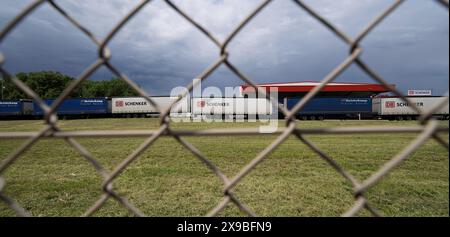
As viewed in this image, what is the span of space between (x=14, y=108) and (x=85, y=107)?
293 inches

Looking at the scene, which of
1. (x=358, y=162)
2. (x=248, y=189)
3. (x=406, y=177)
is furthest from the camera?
(x=358, y=162)

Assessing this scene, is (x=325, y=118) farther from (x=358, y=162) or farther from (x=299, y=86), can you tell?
(x=358, y=162)

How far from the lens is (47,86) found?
120ft

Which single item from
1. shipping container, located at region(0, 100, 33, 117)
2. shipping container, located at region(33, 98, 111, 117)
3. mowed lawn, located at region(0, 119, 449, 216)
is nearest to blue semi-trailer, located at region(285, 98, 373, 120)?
shipping container, located at region(33, 98, 111, 117)

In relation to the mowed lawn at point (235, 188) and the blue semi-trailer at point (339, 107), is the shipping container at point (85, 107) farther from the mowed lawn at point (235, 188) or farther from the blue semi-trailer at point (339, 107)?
the mowed lawn at point (235, 188)

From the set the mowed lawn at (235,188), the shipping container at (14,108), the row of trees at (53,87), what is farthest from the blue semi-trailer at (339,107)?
the shipping container at (14,108)

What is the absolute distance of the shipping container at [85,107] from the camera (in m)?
32.2

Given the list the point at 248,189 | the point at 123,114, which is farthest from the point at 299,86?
the point at 248,189

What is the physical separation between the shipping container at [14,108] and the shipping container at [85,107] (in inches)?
41.7

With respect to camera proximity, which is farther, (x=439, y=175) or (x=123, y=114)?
(x=123, y=114)

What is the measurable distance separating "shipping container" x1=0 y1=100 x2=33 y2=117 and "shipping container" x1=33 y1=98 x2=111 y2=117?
3.47 feet

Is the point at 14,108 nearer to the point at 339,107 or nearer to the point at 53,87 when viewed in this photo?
the point at 53,87

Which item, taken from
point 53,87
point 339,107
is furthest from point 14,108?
point 339,107
